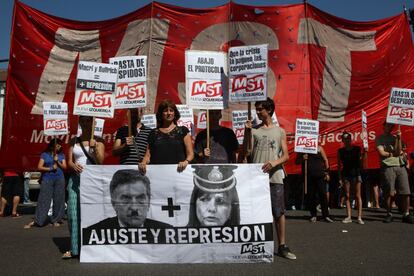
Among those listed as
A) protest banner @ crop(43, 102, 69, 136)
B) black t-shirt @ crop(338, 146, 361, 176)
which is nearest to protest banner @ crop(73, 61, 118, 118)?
protest banner @ crop(43, 102, 69, 136)

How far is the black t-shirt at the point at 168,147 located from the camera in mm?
5215

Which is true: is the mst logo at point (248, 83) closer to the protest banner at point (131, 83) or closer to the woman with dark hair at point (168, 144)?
the woman with dark hair at point (168, 144)

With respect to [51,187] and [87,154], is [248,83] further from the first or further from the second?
[51,187]

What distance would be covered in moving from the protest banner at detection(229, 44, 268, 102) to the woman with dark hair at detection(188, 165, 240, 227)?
3.94 ft

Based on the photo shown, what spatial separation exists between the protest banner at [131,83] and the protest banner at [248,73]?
143 cm

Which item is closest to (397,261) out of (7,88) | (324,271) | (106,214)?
(324,271)

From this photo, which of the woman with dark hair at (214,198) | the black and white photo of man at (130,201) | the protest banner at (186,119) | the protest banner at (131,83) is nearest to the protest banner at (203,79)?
the protest banner at (131,83)

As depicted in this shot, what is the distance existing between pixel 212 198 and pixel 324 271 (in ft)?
4.69

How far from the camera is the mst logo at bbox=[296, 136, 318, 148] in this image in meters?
9.56

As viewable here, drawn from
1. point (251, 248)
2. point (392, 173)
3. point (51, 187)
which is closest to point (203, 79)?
point (251, 248)

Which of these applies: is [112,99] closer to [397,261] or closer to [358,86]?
[397,261]

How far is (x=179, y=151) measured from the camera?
5.23 meters

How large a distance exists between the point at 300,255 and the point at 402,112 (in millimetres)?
4310

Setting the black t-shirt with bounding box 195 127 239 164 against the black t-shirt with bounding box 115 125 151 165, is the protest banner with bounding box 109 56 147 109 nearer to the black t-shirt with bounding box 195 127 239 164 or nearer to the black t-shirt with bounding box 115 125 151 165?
the black t-shirt with bounding box 115 125 151 165
